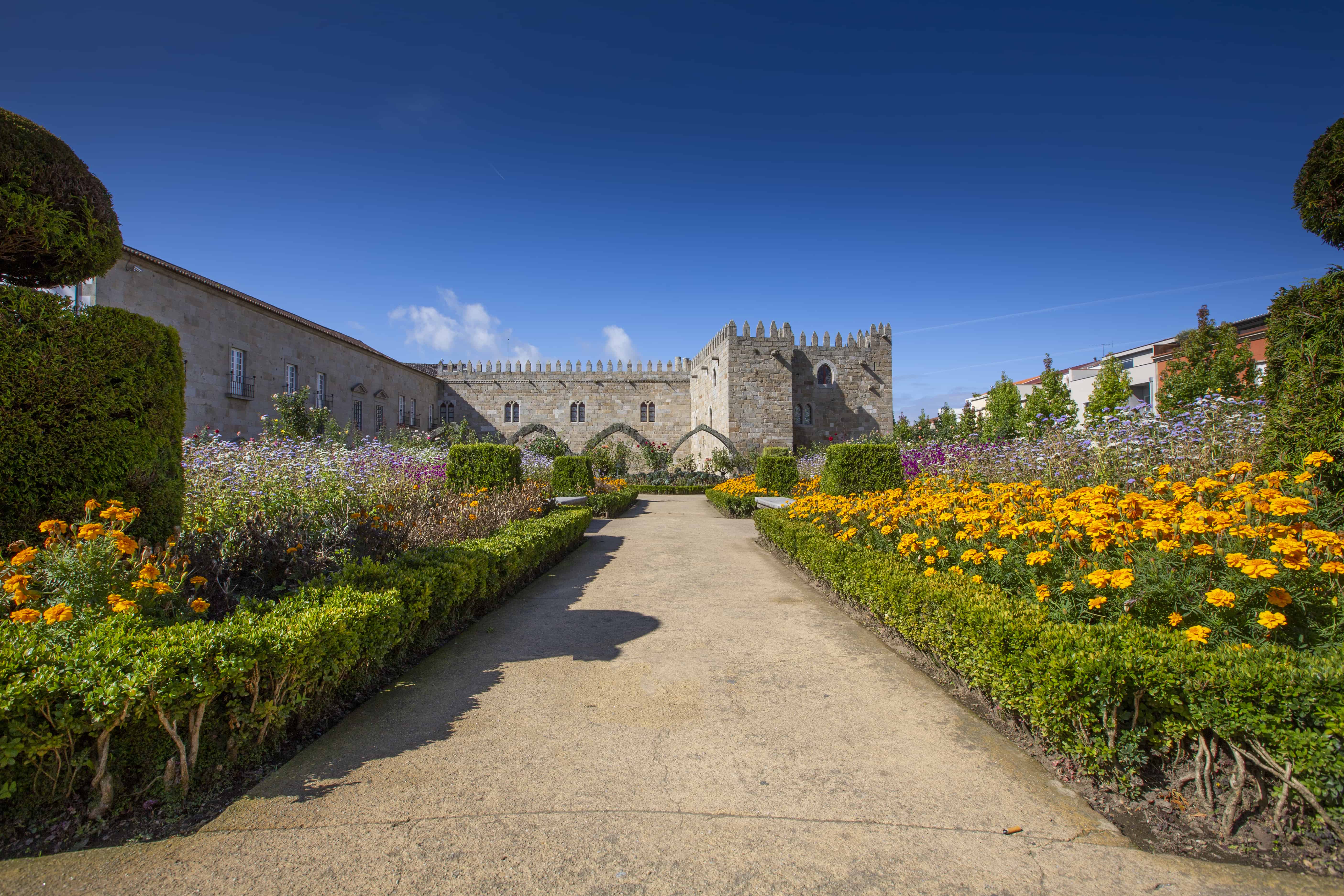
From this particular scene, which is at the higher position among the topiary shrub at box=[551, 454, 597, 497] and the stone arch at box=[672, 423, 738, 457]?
the stone arch at box=[672, 423, 738, 457]

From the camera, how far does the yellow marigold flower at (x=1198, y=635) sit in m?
2.30

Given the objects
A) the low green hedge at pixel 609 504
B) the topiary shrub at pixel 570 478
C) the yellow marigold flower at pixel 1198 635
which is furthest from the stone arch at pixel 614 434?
the yellow marigold flower at pixel 1198 635

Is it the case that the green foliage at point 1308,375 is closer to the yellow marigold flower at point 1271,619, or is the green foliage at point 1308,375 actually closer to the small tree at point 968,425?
the yellow marigold flower at point 1271,619

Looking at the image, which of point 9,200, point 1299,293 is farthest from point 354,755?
point 1299,293

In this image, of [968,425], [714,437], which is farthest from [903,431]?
[714,437]

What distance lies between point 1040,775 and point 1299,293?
12.4 feet

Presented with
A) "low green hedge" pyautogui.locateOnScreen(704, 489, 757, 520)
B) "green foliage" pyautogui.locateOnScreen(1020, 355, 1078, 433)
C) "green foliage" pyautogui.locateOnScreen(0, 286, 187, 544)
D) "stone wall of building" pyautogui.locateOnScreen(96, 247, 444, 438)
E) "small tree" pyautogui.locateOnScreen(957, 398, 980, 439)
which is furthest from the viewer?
"small tree" pyautogui.locateOnScreen(957, 398, 980, 439)

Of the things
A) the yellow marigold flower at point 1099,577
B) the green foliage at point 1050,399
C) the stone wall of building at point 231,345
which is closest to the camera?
the yellow marigold flower at point 1099,577

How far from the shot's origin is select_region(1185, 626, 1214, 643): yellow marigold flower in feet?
7.54

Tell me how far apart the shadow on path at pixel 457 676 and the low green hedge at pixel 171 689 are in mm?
189

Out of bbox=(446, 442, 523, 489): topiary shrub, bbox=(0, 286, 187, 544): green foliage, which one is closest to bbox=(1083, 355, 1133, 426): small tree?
bbox=(446, 442, 523, 489): topiary shrub

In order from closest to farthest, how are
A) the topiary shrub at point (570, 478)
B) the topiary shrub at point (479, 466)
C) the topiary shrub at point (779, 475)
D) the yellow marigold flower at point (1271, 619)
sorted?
the yellow marigold flower at point (1271, 619) → the topiary shrub at point (479, 466) → the topiary shrub at point (779, 475) → the topiary shrub at point (570, 478)

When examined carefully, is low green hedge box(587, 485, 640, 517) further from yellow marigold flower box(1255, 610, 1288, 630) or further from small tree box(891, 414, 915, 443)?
small tree box(891, 414, 915, 443)

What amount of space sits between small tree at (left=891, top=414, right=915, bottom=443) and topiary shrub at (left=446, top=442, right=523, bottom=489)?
80.0 ft
